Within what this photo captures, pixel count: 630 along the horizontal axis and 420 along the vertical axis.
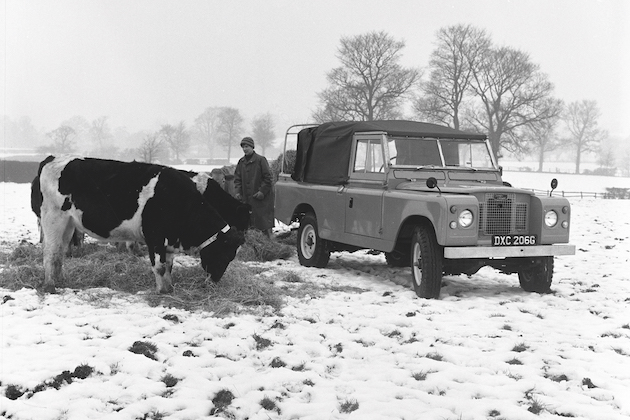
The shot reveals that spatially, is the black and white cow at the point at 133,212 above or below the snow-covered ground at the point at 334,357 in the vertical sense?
above

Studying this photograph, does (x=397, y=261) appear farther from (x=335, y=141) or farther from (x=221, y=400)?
(x=221, y=400)

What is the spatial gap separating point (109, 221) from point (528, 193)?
506 cm

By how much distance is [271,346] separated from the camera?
5.08 m

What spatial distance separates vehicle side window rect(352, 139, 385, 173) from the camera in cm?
817

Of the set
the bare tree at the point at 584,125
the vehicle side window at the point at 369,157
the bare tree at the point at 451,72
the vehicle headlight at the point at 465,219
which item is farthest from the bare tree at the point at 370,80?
the vehicle headlight at the point at 465,219

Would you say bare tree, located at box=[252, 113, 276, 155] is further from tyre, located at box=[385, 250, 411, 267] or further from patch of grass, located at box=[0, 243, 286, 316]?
patch of grass, located at box=[0, 243, 286, 316]

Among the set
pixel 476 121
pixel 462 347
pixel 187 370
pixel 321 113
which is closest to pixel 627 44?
pixel 462 347

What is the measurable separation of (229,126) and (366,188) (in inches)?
795

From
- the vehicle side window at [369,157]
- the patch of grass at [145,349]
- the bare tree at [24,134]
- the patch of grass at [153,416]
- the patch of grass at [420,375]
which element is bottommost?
the patch of grass at [153,416]

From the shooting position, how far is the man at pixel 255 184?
9.88m

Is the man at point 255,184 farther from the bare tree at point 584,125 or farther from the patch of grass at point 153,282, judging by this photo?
the bare tree at point 584,125

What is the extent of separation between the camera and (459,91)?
35.4 meters

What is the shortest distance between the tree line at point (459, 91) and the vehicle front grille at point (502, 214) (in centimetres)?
2635

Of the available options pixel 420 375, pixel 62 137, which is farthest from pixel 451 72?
pixel 420 375
